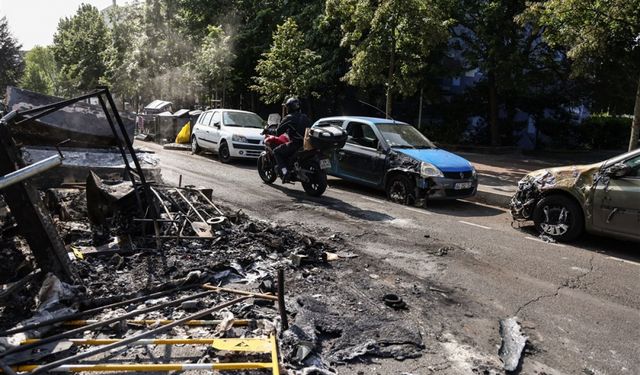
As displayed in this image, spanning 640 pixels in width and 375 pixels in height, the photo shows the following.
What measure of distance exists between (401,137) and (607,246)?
15.3 feet

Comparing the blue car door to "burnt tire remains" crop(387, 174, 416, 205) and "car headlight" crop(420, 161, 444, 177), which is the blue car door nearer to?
"burnt tire remains" crop(387, 174, 416, 205)

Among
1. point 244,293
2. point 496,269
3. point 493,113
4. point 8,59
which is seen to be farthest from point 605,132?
point 8,59

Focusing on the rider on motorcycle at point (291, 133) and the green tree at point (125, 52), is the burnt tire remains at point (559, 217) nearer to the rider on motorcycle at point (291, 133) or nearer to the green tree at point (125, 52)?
the rider on motorcycle at point (291, 133)

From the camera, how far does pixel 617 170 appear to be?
685 cm

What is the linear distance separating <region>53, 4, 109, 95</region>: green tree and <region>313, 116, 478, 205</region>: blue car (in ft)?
136

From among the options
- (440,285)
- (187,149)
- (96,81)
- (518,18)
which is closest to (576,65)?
(518,18)

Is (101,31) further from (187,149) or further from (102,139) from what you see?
(102,139)

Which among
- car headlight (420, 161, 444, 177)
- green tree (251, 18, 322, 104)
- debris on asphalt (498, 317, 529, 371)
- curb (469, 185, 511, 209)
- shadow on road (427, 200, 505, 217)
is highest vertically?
green tree (251, 18, 322, 104)

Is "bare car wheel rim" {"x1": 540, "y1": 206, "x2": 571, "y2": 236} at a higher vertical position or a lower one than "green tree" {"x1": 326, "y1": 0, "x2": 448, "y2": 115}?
lower

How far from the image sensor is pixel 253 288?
4844 millimetres

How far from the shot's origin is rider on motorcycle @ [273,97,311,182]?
33.5ft

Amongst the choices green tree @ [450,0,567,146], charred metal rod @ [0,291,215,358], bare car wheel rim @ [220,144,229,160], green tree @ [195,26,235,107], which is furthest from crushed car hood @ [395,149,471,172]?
green tree @ [195,26,235,107]

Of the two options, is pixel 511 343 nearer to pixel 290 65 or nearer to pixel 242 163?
pixel 242 163

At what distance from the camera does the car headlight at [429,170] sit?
31.3ft
